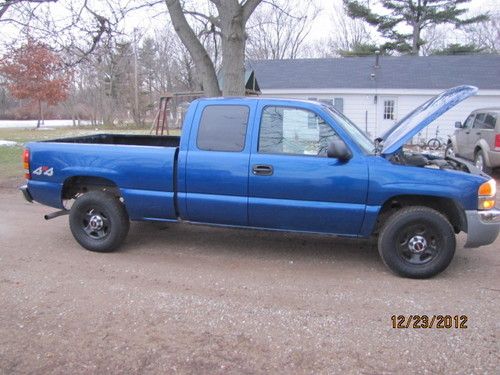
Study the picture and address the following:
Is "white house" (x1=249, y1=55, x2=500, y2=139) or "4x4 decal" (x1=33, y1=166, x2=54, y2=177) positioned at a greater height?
"white house" (x1=249, y1=55, x2=500, y2=139)

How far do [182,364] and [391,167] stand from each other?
2.74 metres

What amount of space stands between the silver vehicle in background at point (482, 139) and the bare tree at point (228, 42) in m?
4.93

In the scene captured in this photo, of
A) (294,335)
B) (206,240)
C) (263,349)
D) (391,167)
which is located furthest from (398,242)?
(206,240)

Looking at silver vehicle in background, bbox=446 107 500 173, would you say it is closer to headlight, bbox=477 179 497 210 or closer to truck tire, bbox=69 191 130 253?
headlight, bbox=477 179 497 210

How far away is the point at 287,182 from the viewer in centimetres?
476

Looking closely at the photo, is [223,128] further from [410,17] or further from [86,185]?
[410,17]

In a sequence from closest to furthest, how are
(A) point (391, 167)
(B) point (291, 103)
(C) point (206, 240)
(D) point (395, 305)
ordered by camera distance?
(D) point (395, 305), (A) point (391, 167), (B) point (291, 103), (C) point (206, 240)

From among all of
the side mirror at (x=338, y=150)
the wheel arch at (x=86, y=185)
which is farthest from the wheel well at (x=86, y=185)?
the side mirror at (x=338, y=150)

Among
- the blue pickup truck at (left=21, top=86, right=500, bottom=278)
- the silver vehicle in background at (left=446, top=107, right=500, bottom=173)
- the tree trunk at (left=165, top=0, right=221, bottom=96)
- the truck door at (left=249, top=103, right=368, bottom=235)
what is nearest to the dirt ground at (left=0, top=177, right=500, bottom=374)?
the blue pickup truck at (left=21, top=86, right=500, bottom=278)

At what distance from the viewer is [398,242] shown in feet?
15.4

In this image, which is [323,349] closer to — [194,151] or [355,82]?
[194,151]

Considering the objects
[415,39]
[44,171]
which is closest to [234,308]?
[44,171]

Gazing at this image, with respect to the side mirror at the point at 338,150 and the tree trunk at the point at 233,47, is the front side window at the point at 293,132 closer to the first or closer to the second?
the side mirror at the point at 338,150

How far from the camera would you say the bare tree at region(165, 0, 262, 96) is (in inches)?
384
